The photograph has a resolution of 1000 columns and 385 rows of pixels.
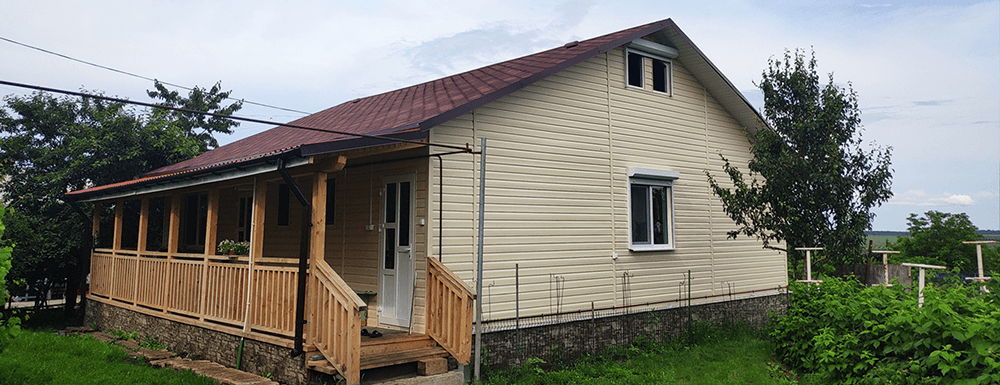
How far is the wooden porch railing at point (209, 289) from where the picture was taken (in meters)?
7.25

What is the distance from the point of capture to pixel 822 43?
34.3ft

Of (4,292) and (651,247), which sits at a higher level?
(651,247)

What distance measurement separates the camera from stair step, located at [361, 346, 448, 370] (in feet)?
21.5

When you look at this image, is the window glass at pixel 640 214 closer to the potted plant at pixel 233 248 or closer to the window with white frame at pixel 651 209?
the window with white frame at pixel 651 209

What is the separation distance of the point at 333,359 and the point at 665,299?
6.09 m

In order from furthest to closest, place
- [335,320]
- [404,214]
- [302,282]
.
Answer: [404,214] → [302,282] → [335,320]

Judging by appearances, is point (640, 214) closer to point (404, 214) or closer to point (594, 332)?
point (594, 332)

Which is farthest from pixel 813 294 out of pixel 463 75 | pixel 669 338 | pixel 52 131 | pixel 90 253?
pixel 52 131

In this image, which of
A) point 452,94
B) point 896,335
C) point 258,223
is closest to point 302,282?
point 258,223

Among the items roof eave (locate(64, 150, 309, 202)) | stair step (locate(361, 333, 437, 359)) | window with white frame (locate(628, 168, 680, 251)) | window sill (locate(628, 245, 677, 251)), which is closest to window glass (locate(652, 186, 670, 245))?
window with white frame (locate(628, 168, 680, 251))

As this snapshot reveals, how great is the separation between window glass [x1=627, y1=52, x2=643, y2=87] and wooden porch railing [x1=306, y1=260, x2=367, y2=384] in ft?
21.5

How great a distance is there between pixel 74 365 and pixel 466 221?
5.51 metres

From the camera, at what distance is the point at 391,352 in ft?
22.7

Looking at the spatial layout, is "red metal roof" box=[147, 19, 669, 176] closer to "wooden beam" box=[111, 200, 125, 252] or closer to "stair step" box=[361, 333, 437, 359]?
"stair step" box=[361, 333, 437, 359]
